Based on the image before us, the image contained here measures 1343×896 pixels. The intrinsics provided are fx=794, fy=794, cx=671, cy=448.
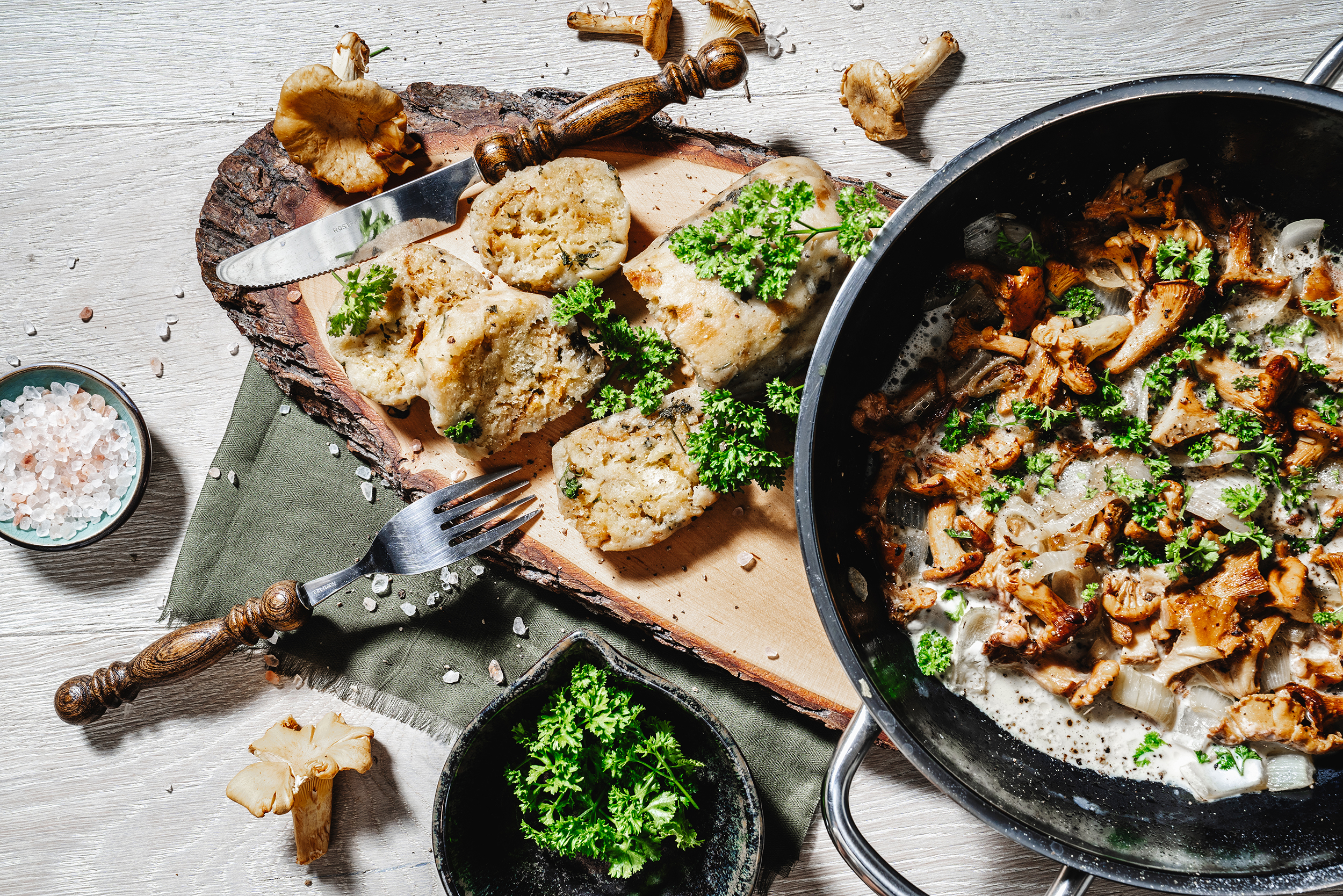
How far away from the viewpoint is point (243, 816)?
9.74ft

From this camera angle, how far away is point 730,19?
2707 millimetres

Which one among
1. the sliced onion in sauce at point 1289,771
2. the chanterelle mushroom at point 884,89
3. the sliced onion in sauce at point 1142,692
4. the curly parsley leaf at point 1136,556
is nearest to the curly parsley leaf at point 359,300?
the chanterelle mushroom at point 884,89

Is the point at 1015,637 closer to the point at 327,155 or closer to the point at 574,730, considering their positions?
the point at 574,730

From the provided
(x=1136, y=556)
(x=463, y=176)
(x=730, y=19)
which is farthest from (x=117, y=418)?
(x=1136, y=556)

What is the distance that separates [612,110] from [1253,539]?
236 centimetres

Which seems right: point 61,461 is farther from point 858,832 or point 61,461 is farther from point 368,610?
point 858,832

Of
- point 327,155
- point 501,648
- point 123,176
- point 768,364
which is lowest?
point 501,648

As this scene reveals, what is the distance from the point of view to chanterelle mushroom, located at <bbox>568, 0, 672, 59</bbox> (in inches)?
107

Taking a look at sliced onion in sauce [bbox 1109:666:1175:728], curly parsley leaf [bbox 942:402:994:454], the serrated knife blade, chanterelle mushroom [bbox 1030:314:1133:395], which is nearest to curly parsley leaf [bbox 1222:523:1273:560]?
A: sliced onion in sauce [bbox 1109:666:1175:728]

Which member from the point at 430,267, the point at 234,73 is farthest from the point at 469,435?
the point at 234,73

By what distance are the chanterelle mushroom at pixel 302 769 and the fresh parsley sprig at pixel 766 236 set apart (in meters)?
1.94

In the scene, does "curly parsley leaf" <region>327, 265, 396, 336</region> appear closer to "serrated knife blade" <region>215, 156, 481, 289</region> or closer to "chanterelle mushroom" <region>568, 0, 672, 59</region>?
"serrated knife blade" <region>215, 156, 481, 289</region>

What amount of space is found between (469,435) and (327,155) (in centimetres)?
104

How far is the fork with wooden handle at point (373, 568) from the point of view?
2564 mm
